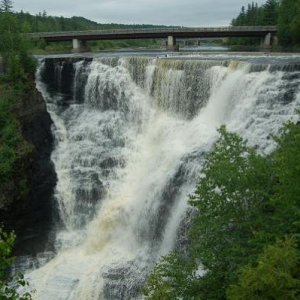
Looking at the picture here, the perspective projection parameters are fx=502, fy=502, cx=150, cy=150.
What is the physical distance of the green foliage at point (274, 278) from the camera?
→ 10023 millimetres

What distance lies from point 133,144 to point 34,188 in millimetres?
6372

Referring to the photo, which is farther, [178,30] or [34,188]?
[178,30]

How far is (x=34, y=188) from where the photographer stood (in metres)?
29.2

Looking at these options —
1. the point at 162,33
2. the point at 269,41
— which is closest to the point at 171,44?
the point at 162,33

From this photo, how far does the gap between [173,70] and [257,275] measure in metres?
21.3

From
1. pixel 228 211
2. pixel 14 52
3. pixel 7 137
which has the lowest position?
pixel 7 137

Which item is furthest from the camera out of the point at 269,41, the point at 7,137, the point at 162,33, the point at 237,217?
the point at 269,41

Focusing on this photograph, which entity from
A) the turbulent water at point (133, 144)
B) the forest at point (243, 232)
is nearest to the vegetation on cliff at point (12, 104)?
the turbulent water at point (133, 144)

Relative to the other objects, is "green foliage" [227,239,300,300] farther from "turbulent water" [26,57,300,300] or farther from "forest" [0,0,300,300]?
"turbulent water" [26,57,300,300]

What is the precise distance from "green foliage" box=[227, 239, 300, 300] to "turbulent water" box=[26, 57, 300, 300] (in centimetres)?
1186

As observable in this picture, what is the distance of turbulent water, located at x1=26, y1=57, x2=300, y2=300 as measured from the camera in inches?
939

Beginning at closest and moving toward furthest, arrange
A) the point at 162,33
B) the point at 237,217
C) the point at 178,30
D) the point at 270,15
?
the point at 237,217, the point at 178,30, the point at 162,33, the point at 270,15

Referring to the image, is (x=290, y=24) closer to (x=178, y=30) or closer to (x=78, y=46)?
(x=178, y=30)

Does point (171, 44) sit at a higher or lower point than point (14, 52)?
lower
